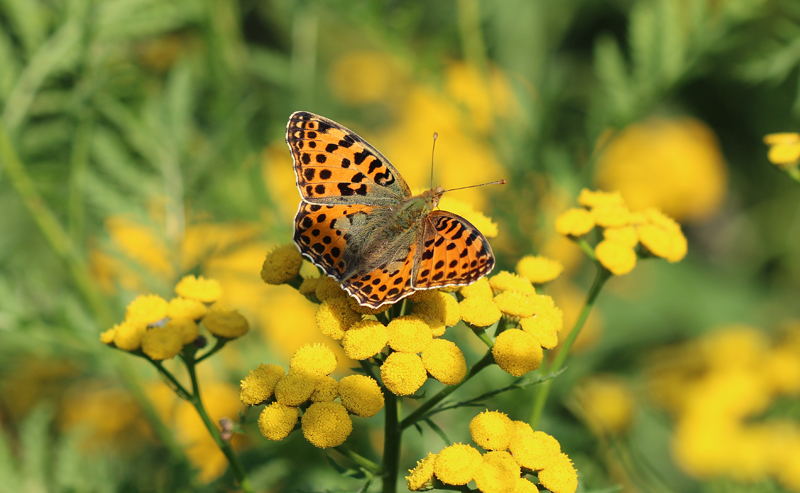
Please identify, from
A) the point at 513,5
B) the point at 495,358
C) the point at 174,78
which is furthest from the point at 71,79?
the point at 513,5

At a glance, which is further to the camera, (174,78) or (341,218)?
(174,78)

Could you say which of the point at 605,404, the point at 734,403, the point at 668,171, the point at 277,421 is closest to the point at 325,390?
the point at 277,421

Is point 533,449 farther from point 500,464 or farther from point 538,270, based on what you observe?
point 538,270

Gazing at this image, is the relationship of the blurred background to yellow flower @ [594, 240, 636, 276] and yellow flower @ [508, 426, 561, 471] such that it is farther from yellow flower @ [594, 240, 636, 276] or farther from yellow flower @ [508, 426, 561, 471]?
yellow flower @ [594, 240, 636, 276]

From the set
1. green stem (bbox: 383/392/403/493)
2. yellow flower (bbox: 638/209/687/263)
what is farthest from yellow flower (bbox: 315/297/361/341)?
yellow flower (bbox: 638/209/687/263)

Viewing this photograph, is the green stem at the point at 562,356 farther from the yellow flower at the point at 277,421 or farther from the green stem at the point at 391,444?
the yellow flower at the point at 277,421

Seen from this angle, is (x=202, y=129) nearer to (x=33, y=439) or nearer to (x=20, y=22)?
(x=20, y=22)
